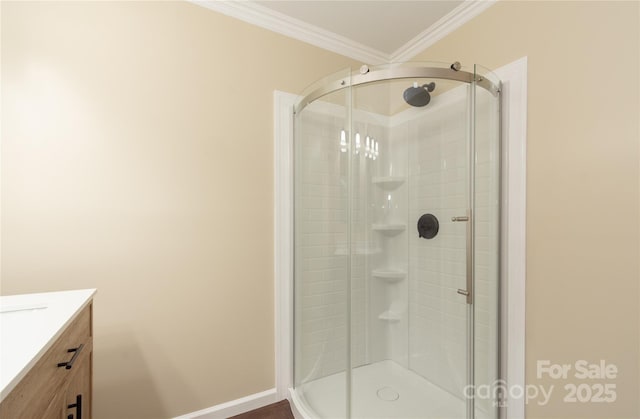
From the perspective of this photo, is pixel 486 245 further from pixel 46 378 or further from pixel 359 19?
pixel 46 378

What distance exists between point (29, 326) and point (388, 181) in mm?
1596

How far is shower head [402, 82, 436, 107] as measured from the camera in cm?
158

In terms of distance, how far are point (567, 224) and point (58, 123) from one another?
2374 mm

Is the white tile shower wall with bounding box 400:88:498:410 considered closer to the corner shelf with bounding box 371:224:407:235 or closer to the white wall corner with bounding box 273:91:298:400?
the corner shelf with bounding box 371:224:407:235

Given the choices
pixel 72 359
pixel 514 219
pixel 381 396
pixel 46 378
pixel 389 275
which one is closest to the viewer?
pixel 46 378

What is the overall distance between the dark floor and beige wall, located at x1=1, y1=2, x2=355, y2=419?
0.12 metres

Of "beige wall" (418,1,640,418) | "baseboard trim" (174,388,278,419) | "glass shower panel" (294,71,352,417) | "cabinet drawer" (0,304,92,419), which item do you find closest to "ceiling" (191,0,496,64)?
"beige wall" (418,1,640,418)

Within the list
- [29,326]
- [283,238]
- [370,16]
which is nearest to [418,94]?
[370,16]

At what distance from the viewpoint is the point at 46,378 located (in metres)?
0.79

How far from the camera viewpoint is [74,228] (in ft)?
4.67

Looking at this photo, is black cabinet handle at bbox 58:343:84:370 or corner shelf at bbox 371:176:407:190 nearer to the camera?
black cabinet handle at bbox 58:343:84:370

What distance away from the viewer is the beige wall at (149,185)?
1361 mm

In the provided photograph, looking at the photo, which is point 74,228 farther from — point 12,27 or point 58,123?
point 12,27

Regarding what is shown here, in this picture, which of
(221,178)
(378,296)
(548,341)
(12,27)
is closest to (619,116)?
(548,341)
